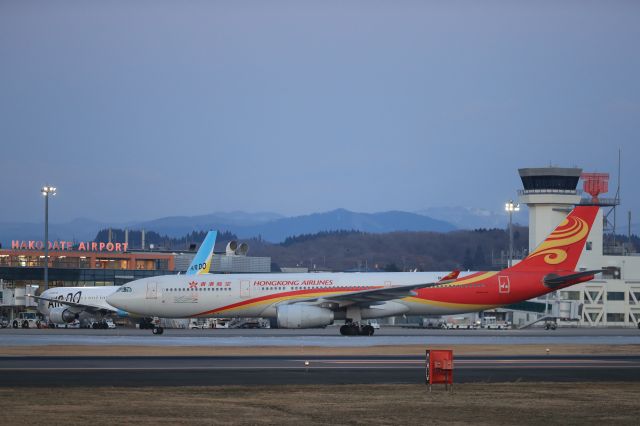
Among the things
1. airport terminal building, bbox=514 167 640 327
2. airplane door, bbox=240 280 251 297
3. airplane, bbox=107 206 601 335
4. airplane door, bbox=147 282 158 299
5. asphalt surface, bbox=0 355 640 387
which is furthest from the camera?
airport terminal building, bbox=514 167 640 327

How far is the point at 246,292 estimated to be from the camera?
57656 mm

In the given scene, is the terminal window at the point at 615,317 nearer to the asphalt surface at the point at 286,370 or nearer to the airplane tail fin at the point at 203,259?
the airplane tail fin at the point at 203,259

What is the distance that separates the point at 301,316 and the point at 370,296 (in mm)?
3801

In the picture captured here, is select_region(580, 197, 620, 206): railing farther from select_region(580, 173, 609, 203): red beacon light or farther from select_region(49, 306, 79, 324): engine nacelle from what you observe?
select_region(49, 306, 79, 324): engine nacelle

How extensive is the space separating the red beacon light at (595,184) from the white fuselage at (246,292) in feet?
171

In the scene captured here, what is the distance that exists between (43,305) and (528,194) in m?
45.4

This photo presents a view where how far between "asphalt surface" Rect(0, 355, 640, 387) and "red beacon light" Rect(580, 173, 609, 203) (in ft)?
228

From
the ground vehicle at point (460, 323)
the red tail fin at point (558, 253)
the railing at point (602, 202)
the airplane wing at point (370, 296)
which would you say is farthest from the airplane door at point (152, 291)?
the railing at point (602, 202)

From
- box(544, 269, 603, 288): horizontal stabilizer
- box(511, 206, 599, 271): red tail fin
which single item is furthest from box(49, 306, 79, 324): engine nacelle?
box(544, 269, 603, 288): horizontal stabilizer

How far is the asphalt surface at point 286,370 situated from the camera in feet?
89.6

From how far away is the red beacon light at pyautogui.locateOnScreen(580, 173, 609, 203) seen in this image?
105 meters

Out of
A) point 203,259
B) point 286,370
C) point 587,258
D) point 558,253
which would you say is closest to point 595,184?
point 587,258

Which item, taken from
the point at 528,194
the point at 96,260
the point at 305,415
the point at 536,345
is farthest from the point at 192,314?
the point at 96,260

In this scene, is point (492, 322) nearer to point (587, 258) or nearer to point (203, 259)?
point (587, 258)
